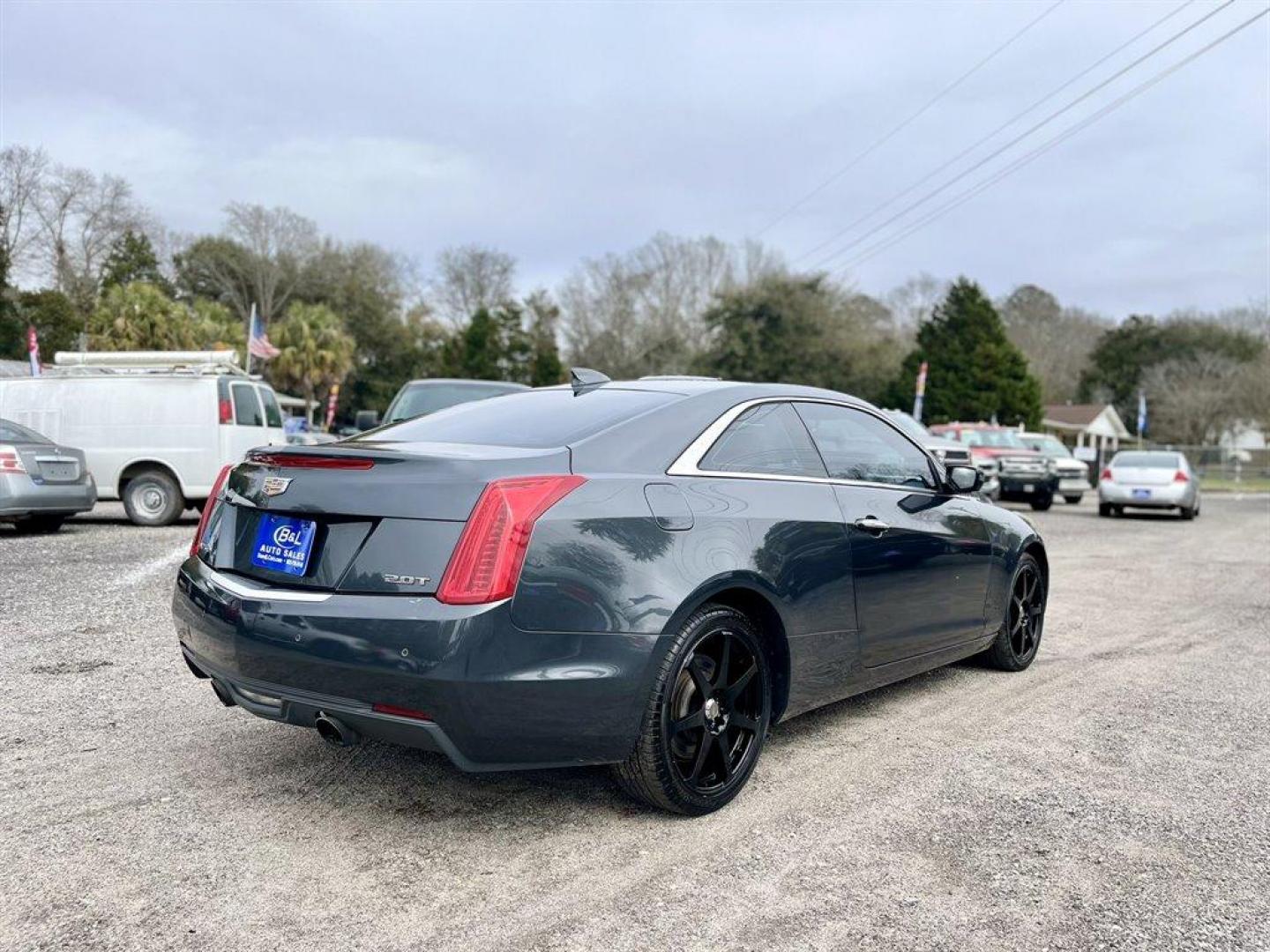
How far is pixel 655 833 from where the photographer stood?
335cm

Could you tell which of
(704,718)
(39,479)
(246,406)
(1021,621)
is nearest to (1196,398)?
(246,406)

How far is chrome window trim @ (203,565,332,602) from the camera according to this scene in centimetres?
317

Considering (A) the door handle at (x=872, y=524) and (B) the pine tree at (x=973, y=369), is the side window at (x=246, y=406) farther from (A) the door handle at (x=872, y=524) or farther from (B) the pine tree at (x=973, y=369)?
(B) the pine tree at (x=973, y=369)

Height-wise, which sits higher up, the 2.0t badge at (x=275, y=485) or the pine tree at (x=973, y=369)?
the pine tree at (x=973, y=369)

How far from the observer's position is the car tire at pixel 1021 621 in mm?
5609

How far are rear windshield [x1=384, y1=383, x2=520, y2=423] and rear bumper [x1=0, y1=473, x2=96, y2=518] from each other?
11.2 feet

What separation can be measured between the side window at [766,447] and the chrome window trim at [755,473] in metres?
0.02

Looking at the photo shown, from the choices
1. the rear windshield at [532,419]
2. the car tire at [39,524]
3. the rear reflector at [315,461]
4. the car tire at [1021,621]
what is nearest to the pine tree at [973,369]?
the car tire at [39,524]

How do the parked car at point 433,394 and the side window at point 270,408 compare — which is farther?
the side window at point 270,408

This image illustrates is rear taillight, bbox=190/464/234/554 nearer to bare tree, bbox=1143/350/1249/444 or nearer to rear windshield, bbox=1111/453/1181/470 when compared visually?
rear windshield, bbox=1111/453/1181/470

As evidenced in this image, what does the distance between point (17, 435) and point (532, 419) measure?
30.2 ft

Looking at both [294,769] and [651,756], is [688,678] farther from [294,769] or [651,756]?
[294,769]

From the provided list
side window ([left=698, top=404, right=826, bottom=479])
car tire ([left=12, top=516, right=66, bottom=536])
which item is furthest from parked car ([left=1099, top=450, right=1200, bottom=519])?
car tire ([left=12, top=516, right=66, bottom=536])

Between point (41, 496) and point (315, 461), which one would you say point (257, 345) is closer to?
point (41, 496)
